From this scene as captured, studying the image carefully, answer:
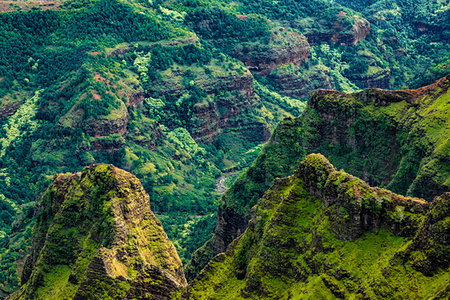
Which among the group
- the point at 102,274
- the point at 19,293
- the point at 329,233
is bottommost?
the point at 19,293

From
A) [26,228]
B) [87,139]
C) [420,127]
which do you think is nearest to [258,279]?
[420,127]

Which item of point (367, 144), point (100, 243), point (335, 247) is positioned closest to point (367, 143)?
point (367, 144)

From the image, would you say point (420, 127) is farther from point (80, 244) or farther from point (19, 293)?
point (19, 293)

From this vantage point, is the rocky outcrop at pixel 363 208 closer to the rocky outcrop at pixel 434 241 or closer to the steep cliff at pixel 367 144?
the rocky outcrop at pixel 434 241

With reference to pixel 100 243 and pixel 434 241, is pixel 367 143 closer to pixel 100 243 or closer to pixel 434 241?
pixel 100 243

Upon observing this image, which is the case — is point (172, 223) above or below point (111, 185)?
below

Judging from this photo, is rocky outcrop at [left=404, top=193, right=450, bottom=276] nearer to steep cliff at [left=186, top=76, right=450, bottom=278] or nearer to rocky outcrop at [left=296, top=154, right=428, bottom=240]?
rocky outcrop at [left=296, top=154, right=428, bottom=240]

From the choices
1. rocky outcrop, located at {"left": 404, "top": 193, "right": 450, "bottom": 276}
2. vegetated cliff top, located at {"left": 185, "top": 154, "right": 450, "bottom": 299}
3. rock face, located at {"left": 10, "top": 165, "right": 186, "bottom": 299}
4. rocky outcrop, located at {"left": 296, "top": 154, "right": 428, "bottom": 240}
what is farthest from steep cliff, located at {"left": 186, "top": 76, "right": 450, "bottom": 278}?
rocky outcrop, located at {"left": 404, "top": 193, "right": 450, "bottom": 276}

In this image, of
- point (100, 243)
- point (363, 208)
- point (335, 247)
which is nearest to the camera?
point (363, 208)
